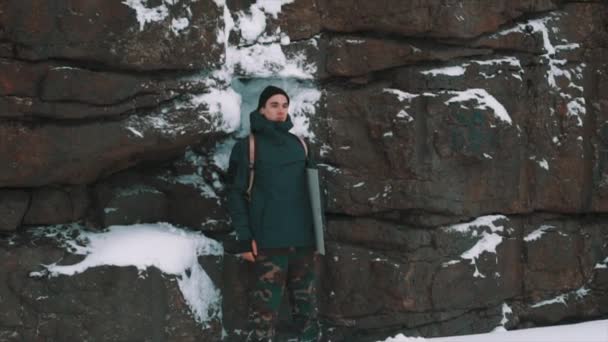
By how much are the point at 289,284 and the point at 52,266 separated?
1.58 m

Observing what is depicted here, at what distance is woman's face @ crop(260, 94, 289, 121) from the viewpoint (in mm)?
4980

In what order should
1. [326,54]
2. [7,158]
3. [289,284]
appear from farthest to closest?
[326,54] < [289,284] < [7,158]

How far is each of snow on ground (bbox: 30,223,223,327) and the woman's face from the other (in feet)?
3.25

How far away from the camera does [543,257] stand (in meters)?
5.80

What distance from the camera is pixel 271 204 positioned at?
4.93 meters

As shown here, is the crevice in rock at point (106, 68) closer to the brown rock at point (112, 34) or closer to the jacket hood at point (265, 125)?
the brown rock at point (112, 34)

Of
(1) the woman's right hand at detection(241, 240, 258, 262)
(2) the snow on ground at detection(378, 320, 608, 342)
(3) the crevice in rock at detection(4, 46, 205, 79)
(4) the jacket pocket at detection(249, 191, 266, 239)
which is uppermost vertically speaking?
(3) the crevice in rock at detection(4, 46, 205, 79)

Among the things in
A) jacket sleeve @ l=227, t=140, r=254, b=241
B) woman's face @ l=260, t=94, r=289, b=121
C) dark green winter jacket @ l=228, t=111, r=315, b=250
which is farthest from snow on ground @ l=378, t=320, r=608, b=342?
woman's face @ l=260, t=94, r=289, b=121

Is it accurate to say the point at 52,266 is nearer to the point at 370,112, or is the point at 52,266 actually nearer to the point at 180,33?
the point at 180,33

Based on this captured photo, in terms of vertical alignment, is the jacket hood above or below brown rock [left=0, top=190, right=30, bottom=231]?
above

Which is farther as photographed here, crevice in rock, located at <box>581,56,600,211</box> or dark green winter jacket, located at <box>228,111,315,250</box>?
crevice in rock, located at <box>581,56,600,211</box>

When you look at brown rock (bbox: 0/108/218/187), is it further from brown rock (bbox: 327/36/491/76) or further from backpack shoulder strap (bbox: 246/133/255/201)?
brown rock (bbox: 327/36/491/76)

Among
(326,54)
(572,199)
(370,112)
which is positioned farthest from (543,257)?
(326,54)

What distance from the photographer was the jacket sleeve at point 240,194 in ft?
15.9
